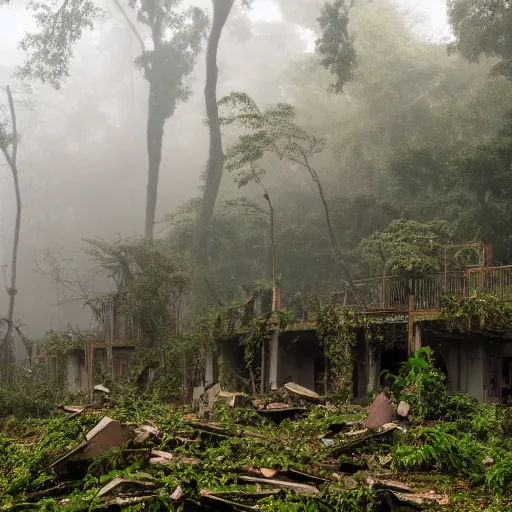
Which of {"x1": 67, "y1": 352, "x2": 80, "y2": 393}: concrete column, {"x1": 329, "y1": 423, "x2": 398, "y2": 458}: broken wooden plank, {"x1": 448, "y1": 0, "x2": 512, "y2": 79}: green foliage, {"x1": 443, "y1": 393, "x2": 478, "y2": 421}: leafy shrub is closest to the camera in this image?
{"x1": 329, "y1": 423, "x2": 398, "y2": 458}: broken wooden plank

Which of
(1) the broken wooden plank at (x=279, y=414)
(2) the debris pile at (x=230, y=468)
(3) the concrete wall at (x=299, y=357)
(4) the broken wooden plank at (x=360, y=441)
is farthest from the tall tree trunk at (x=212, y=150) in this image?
(4) the broken wooden plank at (x=360, y=441)

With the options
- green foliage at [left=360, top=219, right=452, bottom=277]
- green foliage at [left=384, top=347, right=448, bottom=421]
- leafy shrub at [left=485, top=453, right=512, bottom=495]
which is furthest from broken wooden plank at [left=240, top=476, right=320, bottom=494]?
green foliage at [left=360, top=219, right=452, bottom=277]

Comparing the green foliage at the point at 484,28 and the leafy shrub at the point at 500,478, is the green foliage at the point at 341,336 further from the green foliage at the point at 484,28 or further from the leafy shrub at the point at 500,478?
the green foliage at the point at 484,28

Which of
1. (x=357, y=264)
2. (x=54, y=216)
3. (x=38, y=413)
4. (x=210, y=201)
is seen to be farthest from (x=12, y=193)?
(x=38, y=413)

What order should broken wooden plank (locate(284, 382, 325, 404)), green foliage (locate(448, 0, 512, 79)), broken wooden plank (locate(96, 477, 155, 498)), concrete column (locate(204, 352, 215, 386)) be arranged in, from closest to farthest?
broken wooden plank (locate(96, 477, 155, 498)) < broken wooden plank (locate(284, 382, 325, 404)) < concrete column (locate(204, 352, 215, 386)) < green foliage (locate(448, 0, 512, 79))

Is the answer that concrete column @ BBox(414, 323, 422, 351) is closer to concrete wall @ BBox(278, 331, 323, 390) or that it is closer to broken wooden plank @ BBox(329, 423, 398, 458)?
concrete wall @ BBox(278, 331, 323, 390)

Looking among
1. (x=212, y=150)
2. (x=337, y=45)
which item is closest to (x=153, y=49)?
(x=212, y=150)

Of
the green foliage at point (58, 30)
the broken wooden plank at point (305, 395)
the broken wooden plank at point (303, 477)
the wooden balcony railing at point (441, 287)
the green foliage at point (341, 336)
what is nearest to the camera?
the broken wooden plank at point (303, 477)

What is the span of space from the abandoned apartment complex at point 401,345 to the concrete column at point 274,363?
17mm

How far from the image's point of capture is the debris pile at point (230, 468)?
7.84 meters

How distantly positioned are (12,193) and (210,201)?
5364cm

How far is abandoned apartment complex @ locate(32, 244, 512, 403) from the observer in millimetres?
16984

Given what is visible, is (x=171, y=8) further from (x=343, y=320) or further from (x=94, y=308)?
(x=343, y=320)

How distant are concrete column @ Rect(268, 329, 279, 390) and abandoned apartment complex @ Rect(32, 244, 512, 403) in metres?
0.02
